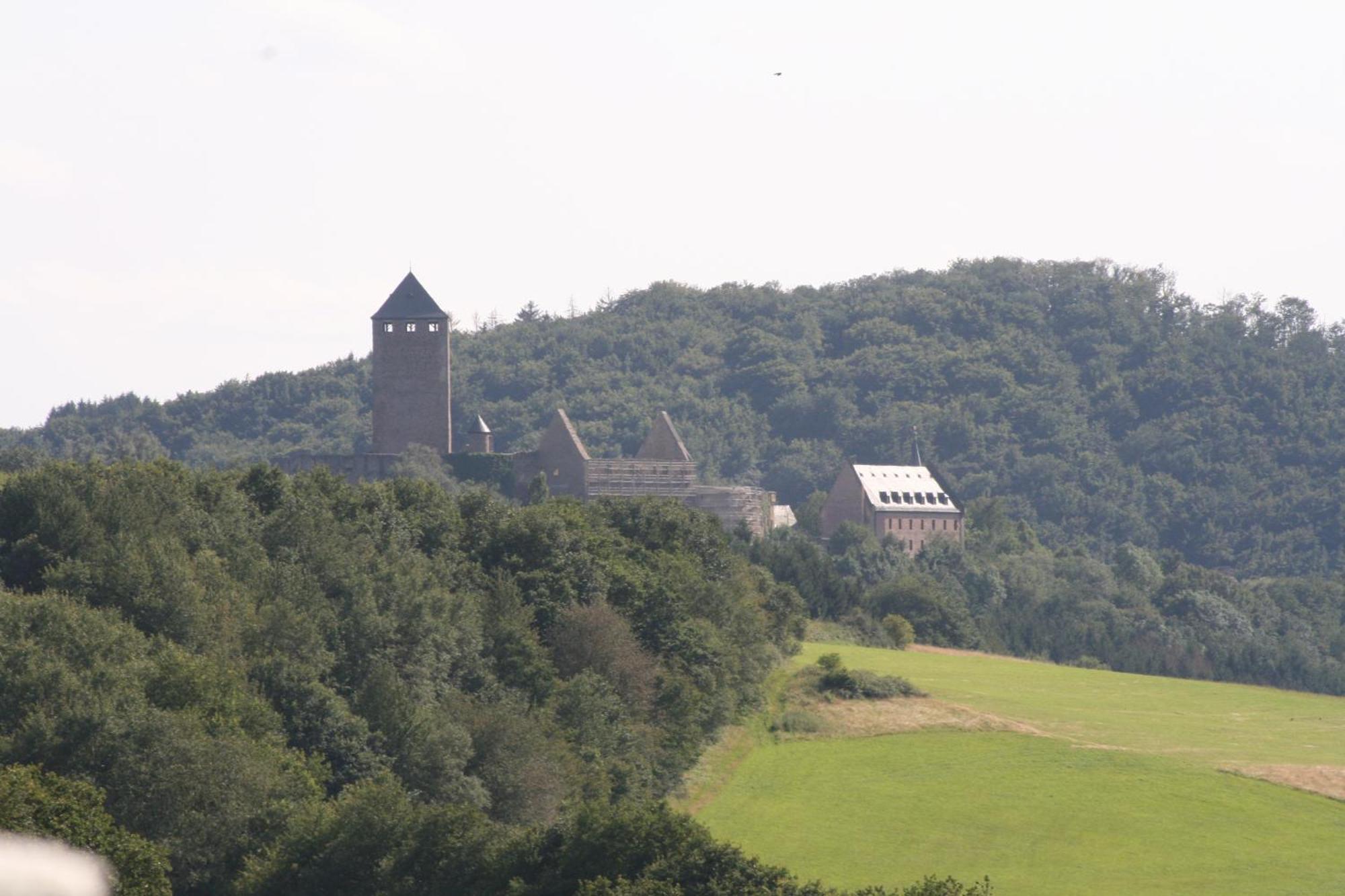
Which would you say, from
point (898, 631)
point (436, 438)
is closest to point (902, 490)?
point (436, 438)

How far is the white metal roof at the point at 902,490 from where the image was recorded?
122 meters

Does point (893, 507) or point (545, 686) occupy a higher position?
point (893, 507)

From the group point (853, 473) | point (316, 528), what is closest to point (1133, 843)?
point (316, 528)

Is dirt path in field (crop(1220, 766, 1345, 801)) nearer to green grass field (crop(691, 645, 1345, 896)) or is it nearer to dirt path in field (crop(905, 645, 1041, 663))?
green grass field (crop(691, 645, 1345, 896))

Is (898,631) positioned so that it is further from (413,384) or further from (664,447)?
(413,384)

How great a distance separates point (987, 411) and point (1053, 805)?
141978 millimetres

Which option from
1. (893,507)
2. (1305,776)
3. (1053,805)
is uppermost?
(893,507)

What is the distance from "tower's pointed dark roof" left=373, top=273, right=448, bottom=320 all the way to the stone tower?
3cm

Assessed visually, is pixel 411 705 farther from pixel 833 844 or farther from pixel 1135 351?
pixel 1135 351

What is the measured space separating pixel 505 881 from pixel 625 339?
174902 mm

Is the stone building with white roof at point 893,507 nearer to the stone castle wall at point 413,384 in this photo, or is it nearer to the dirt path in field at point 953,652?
the stone castle wall at point 413,384

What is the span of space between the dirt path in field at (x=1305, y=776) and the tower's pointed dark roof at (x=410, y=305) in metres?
60.0

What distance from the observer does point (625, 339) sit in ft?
655

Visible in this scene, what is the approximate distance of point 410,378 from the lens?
97875 millimetres
